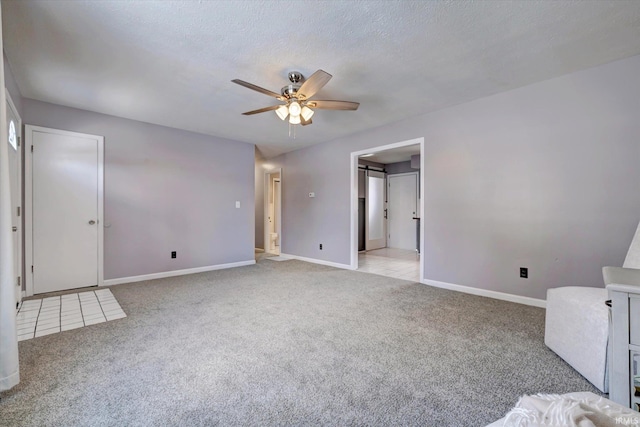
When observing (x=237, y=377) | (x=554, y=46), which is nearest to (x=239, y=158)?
(x=237, y=377)

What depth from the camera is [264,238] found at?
7246 millimetres

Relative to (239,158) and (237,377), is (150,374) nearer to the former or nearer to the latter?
(237,377)

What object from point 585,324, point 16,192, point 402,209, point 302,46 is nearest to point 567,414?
point 585,324

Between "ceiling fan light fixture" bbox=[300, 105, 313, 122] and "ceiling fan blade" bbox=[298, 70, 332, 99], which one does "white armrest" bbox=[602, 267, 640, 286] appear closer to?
"ceiling fan blade" bbox=[298, 70, 332, 99]

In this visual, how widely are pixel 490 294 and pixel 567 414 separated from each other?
3.12 m

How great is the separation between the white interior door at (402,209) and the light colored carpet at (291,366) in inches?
171

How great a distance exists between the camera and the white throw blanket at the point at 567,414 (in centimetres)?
66

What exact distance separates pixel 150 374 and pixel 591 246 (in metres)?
4.03

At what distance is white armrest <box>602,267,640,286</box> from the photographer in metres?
1.44

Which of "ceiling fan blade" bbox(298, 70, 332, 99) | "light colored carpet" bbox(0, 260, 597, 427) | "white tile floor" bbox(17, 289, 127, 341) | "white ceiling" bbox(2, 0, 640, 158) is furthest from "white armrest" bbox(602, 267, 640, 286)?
"white tile floor" bbox(17, 289, 127, 341)

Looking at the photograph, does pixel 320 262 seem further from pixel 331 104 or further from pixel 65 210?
pixel 65 210

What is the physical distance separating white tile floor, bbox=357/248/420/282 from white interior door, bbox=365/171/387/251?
36 cm

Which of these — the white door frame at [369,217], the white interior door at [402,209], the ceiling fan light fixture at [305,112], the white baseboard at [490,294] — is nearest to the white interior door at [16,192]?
the ceiling fan light fixture at [305,112]

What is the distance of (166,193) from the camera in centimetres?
450
